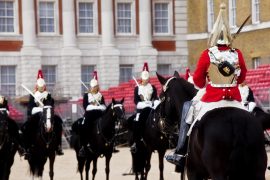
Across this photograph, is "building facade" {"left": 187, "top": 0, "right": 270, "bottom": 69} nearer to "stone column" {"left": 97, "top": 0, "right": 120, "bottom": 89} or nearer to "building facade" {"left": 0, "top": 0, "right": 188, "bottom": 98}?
"building facade" {"left": 0, "top": 0, "right": 188, "bottom": 98}

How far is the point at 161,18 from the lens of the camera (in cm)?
5441

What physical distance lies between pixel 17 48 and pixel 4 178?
3229 centimetres

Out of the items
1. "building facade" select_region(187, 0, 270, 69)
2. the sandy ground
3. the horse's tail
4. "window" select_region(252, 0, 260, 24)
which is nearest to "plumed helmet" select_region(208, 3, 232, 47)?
the horse's tail

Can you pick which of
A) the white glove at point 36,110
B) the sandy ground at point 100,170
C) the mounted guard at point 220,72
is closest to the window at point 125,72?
the sandy ground at point 100,170

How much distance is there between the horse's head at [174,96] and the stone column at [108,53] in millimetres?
37720

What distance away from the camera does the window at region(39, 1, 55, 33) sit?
2040 inches

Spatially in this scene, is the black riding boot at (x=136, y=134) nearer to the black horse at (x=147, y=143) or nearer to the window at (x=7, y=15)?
the black horse at (x=147, y=143)

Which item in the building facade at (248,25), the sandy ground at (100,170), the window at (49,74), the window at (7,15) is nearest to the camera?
the sandy ground at (100,170)

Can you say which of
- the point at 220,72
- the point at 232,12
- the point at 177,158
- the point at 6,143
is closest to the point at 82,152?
the point at 6,143

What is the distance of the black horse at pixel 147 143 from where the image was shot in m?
20.2

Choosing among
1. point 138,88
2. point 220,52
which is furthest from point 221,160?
point 138,88

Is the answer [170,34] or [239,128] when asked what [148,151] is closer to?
[239,128]

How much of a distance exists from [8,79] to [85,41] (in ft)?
16.6

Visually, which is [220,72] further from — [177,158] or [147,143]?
[147,143]
